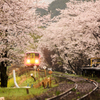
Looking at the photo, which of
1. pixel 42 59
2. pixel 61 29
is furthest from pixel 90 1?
pixel 42 59

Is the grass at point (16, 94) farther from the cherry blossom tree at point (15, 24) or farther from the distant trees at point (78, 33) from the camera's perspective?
the distant trees at point (78, 33)

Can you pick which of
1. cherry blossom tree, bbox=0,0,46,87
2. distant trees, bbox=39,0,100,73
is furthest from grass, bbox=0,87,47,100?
distant trees, bbox=39,0,100,73

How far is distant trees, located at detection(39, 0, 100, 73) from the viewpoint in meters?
22.0

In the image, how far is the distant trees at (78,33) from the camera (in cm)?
2195

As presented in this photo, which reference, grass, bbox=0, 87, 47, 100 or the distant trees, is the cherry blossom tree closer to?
the distant trees

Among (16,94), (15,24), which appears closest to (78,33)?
(16,94)

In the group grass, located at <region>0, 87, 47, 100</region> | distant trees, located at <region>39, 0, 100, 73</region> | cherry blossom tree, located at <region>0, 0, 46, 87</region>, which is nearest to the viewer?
cherry blossom tree, located at <region>0, 0, 46, 87</region>

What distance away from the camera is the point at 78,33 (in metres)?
28.1

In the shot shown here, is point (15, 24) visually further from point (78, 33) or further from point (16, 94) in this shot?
point (78, 33)

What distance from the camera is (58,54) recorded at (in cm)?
Result: 4097

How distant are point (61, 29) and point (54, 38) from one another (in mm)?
3711

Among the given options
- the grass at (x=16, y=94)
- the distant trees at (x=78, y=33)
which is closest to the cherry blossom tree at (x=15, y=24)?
the distant trees at (x=78, y=33)

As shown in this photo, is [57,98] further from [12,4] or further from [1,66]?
[1,66]

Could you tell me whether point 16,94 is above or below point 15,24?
below
